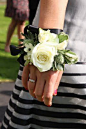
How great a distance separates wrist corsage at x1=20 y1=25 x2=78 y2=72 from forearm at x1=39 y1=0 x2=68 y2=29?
0.05 m

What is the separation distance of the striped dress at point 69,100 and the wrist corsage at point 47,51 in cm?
14

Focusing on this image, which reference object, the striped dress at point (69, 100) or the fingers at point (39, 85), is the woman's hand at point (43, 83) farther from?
the striped dress at point (69, 100)

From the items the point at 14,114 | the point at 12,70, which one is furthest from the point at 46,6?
the point at 12,70

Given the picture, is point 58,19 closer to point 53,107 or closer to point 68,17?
point 68,17

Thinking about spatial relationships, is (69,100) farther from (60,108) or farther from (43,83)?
(43,83)

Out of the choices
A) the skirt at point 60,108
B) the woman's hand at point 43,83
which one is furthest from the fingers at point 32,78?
the skirt at point 60,108

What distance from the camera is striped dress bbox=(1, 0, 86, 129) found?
63.5 inches

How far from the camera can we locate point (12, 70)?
4844mm

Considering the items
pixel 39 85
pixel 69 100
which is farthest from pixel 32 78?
pixel 69 100

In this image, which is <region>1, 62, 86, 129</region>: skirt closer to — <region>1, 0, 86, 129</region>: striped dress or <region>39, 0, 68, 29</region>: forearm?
<region>1, 0, 86, 129</region>: striped dress

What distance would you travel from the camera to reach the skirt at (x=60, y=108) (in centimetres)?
161

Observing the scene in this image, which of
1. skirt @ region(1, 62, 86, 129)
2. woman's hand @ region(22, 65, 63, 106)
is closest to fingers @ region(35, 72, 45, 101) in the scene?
woman's hand @ region(22, 65, 63, 106)

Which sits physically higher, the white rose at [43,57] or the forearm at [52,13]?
the forearm at [52,13]

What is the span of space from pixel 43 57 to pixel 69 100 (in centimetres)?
33
